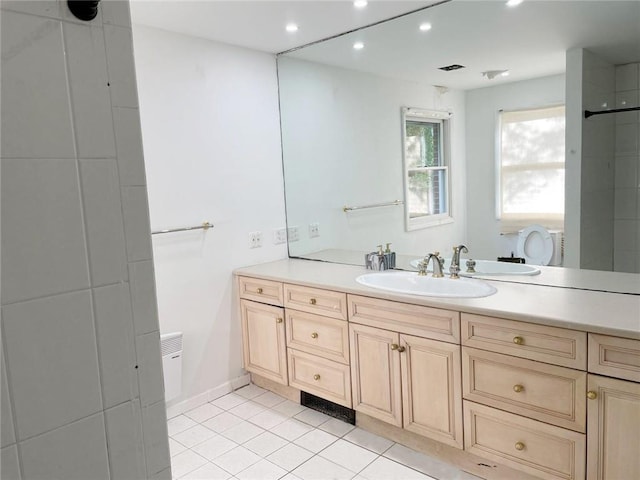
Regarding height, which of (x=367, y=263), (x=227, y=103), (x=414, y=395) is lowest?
(x=414, y=395)

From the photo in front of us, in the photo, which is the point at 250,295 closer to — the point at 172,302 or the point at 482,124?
the point at 172,302

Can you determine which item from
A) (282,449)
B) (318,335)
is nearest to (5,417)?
(282,449)

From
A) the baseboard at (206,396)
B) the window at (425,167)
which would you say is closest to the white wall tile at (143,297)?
the window at (425,167)

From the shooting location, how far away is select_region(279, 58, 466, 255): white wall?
275 cm

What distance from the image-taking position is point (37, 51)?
2.31 feet

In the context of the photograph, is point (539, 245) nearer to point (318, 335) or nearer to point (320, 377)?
point (318, 335)

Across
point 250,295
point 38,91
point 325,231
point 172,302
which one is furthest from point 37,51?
point 325,231

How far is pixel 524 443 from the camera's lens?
195 centimetres

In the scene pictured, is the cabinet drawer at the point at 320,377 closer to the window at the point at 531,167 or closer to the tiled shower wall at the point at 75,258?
the window at the point at 531,167

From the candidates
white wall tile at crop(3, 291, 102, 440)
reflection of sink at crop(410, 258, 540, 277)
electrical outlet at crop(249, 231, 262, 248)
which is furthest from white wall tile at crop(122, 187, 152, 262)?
electrical outlet at crop(249, 231, 262, 248)

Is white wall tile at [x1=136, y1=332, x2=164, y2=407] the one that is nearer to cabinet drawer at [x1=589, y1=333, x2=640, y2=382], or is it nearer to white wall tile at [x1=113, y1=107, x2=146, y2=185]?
white wall tile at [x1=113, y1=107, x2=146, y2=185]

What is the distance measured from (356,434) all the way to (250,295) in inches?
44.5

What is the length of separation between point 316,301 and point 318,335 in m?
0.21

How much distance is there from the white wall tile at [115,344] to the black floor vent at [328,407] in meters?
2.12
